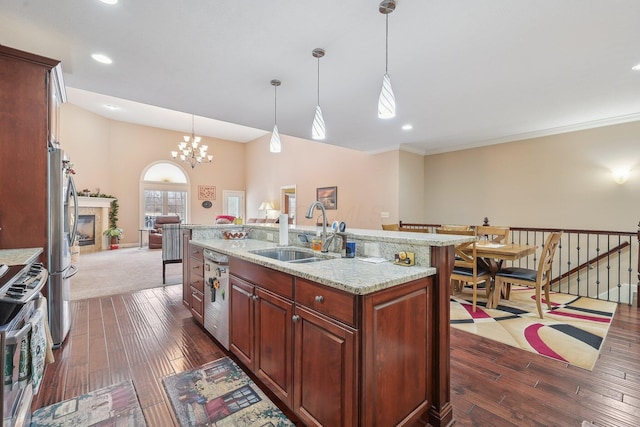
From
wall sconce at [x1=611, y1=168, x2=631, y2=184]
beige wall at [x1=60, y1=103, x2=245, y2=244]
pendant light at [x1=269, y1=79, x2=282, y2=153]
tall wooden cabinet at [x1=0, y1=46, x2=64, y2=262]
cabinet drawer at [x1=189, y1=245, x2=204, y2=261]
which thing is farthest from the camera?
beige wall at [x1=60, y1=103, x2=245, y2=244]

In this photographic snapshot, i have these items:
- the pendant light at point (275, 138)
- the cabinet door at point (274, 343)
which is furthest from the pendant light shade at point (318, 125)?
the cabinet door at point (274, 343)

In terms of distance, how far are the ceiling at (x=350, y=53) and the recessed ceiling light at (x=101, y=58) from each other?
6 centimetres

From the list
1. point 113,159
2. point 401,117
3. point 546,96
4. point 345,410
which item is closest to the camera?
point 345,410

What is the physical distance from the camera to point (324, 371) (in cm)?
138

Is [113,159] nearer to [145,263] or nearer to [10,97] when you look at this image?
[145,263]

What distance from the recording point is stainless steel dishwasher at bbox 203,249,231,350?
2.36 meters

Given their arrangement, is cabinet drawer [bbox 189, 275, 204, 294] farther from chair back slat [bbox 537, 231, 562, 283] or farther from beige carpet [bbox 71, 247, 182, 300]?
chair back slat [bbox 537, 231, 562, 283]

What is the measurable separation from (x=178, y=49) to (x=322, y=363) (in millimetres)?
2821

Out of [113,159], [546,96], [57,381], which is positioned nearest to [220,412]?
[57,381]

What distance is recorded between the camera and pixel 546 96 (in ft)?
11.4

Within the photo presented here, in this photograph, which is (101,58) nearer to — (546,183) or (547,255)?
(547,255)

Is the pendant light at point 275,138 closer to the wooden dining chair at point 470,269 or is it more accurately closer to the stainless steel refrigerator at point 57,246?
the stainless steel refrigerator at point 57,246

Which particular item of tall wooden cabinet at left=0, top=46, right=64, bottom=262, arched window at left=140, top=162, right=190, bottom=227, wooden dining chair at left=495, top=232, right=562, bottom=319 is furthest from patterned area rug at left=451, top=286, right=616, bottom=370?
arched window at left=140, top=162, right=190, bottom=227

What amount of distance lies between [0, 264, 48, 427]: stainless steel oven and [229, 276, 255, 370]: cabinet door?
3.50ft
